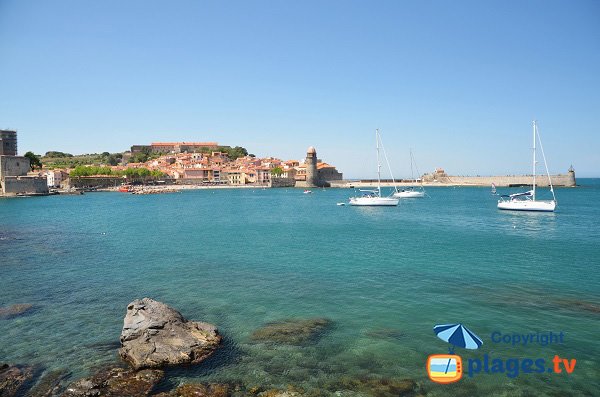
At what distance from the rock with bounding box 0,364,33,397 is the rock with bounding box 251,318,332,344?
4736 mm

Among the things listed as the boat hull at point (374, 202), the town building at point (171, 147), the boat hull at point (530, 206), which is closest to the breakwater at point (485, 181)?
the boat hull at point (374, 202)

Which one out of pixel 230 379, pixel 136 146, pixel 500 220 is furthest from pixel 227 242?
pixel 136 146

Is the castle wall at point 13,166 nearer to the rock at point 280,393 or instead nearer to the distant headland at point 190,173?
the distant headland at point 190,173

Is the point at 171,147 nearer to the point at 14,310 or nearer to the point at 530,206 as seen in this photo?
the point at 530,206

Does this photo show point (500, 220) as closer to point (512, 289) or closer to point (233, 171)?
point (512, 289)

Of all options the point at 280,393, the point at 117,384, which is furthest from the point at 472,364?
the point at 117,384

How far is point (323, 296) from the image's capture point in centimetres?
1368

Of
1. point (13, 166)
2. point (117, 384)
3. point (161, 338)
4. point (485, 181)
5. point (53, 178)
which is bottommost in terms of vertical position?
point (117, 384)

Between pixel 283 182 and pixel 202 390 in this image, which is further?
pixel 283 182

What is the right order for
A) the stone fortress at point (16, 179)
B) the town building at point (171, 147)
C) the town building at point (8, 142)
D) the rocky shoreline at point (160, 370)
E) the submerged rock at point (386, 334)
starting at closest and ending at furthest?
1. the rocky shoreline at point (160, 370)
2. the submerged rock at point (386, 334)
3. the stone fortress at point (16, 179)
4. the town building at point (8, 142)
5. the town building at point (171, 147)

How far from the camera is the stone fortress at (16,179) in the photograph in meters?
76.2

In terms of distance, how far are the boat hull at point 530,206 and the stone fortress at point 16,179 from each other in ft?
269

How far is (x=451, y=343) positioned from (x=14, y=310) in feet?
40.1

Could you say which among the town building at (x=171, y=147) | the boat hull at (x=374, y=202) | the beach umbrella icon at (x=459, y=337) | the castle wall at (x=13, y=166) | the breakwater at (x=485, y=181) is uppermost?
the town building at (x=171, y=147)
